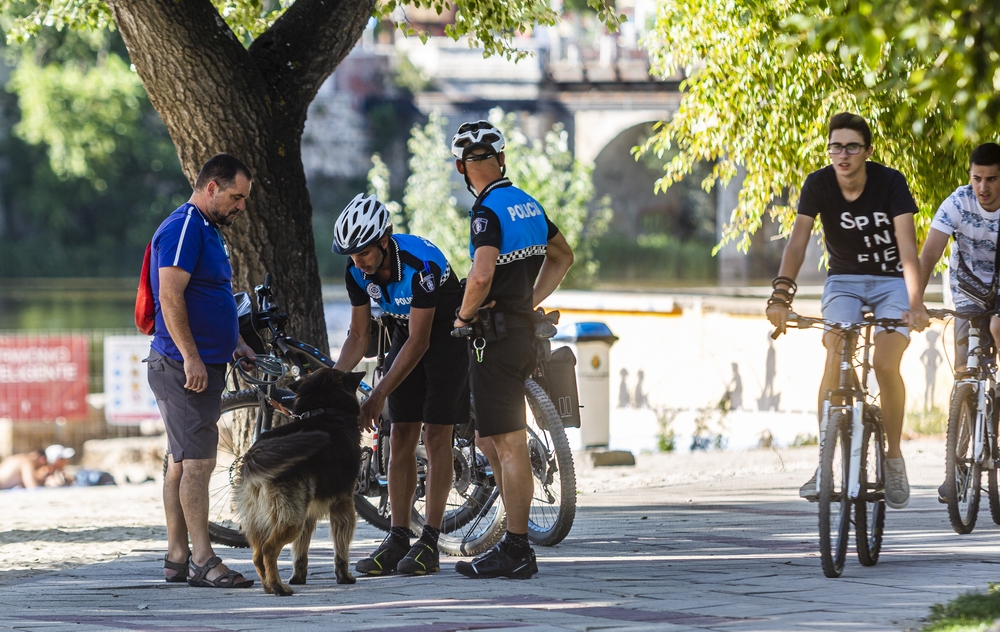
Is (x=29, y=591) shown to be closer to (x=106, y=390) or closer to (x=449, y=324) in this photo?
(x=449, y=324)

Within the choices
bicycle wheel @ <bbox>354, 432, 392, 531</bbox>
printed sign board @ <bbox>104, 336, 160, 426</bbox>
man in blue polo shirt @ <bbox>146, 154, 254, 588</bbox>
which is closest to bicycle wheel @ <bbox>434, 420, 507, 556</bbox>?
bicycle wheel @ <bbox>354, 432, 392, 531</bbox>

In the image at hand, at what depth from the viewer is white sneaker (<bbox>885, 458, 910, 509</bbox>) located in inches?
237

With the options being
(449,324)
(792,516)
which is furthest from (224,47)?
(792,516)

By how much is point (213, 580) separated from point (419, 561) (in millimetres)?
928

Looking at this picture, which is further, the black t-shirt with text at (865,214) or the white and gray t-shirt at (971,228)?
the white and gray t-shirt at (971,228)

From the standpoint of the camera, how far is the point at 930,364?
12.9 meters

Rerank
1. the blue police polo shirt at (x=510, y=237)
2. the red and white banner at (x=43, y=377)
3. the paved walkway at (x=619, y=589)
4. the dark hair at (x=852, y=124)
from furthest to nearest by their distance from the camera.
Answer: the red and white banner at (x=43, y=377), the dark hair at (x=852, y=124), the blue police polo shirt at (x=510, y=237), the paved walkway at (x=619, y=589)

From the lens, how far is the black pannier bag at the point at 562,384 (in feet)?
21.5

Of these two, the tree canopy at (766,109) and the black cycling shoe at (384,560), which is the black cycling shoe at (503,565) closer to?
the black cycling shoe at (384,560)

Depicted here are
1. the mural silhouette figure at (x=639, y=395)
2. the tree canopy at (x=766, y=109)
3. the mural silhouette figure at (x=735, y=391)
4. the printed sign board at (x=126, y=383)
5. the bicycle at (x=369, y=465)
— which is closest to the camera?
the bicycle at (x=369, y=465)

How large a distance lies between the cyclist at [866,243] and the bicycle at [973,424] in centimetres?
56

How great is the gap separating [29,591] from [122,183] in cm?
5670

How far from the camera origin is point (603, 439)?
11883 mm

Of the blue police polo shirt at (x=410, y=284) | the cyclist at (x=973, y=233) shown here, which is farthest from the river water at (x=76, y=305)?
the blue police polo shirt at (x=410, y=284)
